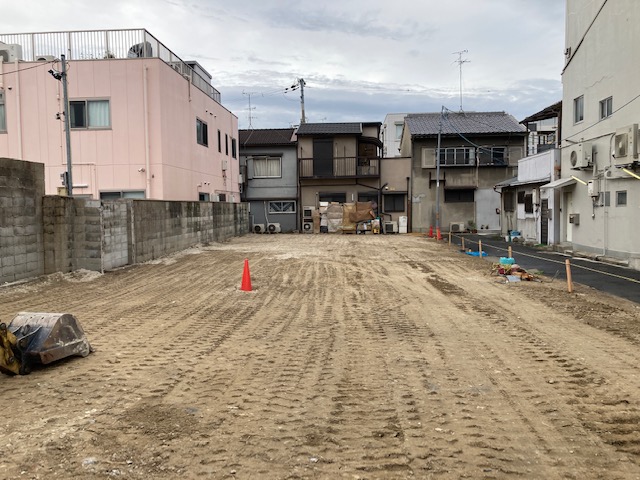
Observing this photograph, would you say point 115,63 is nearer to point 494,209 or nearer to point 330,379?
point 330,379

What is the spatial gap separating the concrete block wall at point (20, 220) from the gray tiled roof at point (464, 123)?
25766 millimetres

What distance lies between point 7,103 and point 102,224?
10.1 metres

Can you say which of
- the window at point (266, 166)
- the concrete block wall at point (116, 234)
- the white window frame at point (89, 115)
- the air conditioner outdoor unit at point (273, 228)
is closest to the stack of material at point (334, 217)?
the air conditioner outdoor unit at point (273, 228)

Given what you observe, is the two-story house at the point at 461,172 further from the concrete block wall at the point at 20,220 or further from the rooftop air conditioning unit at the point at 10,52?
the concrete block wall at the point at 20,220

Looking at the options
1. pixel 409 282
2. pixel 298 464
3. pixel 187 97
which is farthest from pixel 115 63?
pixel 298 464

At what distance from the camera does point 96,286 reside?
11.1m

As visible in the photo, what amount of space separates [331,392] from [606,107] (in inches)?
626

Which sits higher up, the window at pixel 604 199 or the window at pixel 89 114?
the window at pixel 89 114

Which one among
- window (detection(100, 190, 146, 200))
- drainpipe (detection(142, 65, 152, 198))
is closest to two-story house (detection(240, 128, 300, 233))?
window (detection(100, 190, 146, 200))

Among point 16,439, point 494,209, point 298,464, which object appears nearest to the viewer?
point 298,464

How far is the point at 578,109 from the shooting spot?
18.8 metres

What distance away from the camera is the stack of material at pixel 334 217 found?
109ft

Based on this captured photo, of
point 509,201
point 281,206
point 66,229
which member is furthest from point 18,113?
point 509,201

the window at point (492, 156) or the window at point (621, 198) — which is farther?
the window at point (492, 156)
